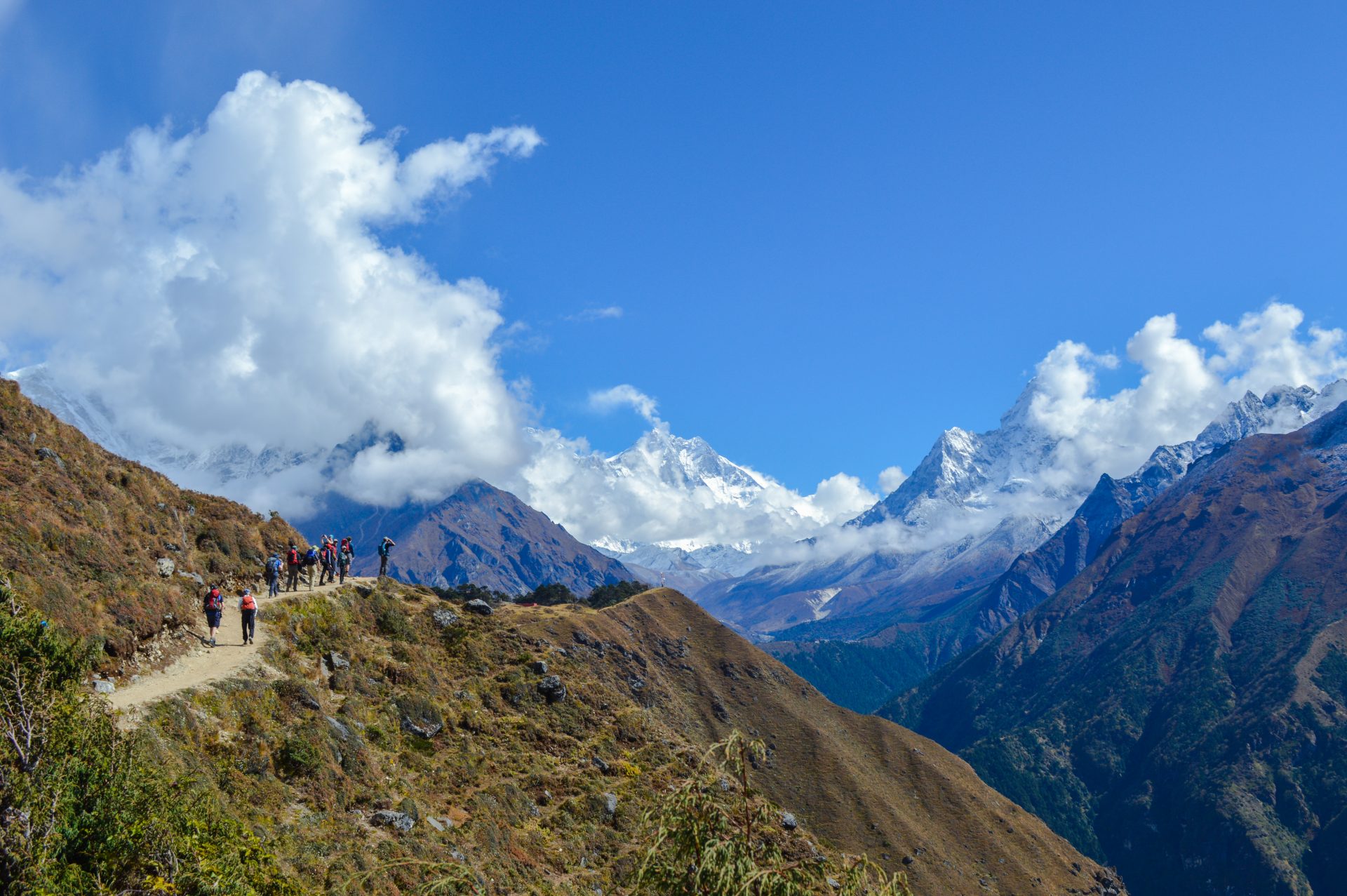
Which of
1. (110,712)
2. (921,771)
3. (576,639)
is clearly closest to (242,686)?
(110,712)

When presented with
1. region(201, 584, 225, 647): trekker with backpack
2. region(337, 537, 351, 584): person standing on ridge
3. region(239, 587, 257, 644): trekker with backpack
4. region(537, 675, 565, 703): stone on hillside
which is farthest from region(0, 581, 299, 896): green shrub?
region(537, 675, 565, 703): stone on hillside

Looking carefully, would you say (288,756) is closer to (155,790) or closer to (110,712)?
(110,712)

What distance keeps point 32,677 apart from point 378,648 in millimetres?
28188

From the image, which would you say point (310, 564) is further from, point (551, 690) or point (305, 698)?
point (551, 690)

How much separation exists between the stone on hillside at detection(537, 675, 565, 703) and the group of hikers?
14.1 metres

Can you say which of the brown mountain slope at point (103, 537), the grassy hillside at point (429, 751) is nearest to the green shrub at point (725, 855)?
the grassy hillside at point (429, 751)

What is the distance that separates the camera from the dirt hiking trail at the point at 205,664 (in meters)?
29.4

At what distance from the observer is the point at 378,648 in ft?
162

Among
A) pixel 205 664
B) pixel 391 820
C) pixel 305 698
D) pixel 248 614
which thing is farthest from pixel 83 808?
pixel 248 614

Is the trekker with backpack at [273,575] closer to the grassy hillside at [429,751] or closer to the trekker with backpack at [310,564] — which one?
the grassy hillside at [429,751]

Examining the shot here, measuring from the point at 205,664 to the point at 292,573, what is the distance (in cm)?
1500

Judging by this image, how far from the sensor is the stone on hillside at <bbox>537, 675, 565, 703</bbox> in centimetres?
5897

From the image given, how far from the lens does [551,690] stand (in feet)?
195

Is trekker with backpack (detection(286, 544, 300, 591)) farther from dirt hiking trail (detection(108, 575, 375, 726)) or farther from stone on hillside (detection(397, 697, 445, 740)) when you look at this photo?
stone on hillside (detection(397, 697, 445, 740))
